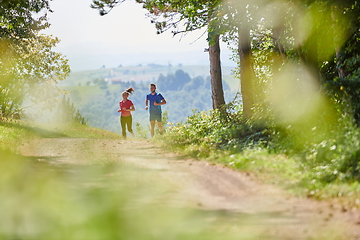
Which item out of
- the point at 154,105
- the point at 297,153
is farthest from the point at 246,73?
the point at 297,153

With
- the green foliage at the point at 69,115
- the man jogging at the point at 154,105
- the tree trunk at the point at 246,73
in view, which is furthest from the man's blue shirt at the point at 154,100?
the green foliage at the point at 69,115

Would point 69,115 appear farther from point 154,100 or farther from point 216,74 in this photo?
point 216,74

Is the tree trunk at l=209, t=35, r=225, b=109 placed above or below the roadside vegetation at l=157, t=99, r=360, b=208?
above

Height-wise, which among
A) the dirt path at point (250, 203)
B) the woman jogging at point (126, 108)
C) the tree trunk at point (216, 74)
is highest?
the tree trunk at point (216, 74)

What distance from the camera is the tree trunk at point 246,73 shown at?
566 inches

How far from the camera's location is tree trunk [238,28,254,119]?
1438cm

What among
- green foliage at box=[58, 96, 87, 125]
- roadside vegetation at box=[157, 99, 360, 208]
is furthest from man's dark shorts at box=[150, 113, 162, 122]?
A: green foliage at box=[58, 96, 87, 125]

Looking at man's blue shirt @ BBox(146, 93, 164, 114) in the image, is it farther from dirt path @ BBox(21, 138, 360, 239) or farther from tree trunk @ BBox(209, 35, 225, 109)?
dirt path @ BBox(21, 138, 360, 239)

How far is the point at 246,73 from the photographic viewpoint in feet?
47.4

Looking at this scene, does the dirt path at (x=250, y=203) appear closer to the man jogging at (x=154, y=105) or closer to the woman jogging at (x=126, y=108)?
the man jogging at (x=154, y=105)

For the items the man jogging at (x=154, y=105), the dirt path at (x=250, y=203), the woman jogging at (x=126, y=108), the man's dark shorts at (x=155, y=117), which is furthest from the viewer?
the woman jogging at (x=126, y=108)

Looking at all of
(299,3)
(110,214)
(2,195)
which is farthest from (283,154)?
(2,195)

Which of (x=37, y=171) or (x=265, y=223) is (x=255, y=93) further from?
(x=265, y=223)

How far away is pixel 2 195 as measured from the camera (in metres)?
5.94
